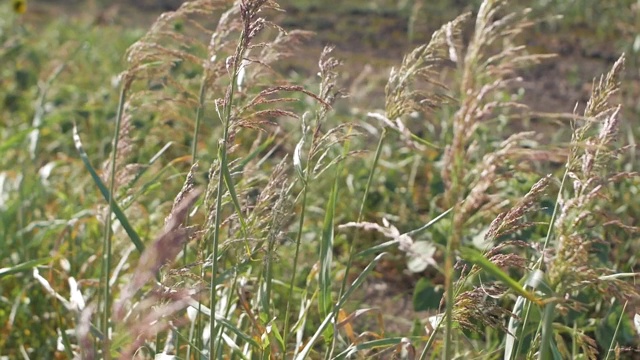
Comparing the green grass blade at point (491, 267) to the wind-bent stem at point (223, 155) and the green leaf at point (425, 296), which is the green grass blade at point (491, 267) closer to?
the wind-bent stem at point (223, 155)

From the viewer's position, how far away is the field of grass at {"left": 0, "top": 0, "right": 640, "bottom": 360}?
121 centimetres

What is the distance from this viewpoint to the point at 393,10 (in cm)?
982

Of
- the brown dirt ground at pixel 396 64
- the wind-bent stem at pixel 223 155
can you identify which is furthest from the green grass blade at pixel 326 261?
the brown dirt ground at pixel 396 64

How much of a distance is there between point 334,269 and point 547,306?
1.90 m

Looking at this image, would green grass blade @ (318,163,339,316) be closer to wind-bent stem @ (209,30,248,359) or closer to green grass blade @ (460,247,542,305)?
wind-bent stem @ (209,30,248,359)

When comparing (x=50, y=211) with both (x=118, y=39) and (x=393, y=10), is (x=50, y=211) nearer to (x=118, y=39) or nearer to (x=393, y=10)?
(x=118, y=39)

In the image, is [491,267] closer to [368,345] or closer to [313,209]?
[368,345]

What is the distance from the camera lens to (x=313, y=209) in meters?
3.23

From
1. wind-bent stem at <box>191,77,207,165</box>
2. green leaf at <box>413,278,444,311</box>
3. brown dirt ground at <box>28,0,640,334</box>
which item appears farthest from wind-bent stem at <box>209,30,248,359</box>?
brown dirt ground at <box>28,0,640,334</box>

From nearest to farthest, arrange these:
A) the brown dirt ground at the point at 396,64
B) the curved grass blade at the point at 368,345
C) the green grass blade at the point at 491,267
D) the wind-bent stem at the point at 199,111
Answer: the green grass blade at the point at 491,267
the curved grass blade at the point at 368,345
the wind-bent stem at the point at 199,111
the brown dirt ground at the point at 396,64

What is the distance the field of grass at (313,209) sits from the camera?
3.97 ft

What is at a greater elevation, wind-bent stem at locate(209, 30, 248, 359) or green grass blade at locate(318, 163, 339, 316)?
wind-bent stem at locate(209, 30, 248, 359)

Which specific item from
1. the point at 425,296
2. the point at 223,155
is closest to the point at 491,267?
the point at 223,155

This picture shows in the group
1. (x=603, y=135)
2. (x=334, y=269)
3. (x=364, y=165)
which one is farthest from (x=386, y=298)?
(x=603, y=135)
